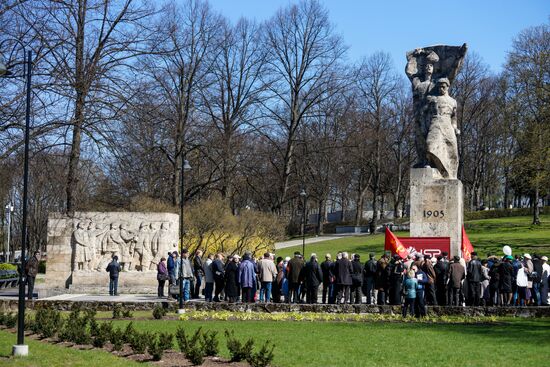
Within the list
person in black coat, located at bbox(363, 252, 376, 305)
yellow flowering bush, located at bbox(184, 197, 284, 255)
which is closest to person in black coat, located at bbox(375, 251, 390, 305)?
person in black coat, located at bbox(363, 252, 376, 305)

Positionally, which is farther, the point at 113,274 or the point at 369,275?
the point at 113,274

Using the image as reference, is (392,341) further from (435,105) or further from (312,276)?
(435,105)

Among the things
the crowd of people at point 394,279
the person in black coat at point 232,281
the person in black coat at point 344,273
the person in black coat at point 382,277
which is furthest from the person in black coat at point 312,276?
the person in black coat at point 232,281

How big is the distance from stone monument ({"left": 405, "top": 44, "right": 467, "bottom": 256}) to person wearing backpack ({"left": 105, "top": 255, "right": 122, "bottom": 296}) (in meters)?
10.0

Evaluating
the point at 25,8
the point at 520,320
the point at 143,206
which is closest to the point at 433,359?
the point at 520,320

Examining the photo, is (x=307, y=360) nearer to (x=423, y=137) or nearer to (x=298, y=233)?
(x=423, y=137)

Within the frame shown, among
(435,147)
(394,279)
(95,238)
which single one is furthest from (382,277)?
(95,238)

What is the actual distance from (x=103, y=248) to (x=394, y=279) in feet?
38.4

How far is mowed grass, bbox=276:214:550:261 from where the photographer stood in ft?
137

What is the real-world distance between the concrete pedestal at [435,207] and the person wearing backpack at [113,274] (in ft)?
33.0

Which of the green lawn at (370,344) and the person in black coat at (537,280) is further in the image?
the person in black coat at (537,280)

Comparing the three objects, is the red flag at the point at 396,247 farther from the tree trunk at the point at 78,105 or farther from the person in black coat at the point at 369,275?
the tree trunk at the point at 78,105

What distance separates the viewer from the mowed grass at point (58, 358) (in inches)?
458

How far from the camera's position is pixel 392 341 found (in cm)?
1428
